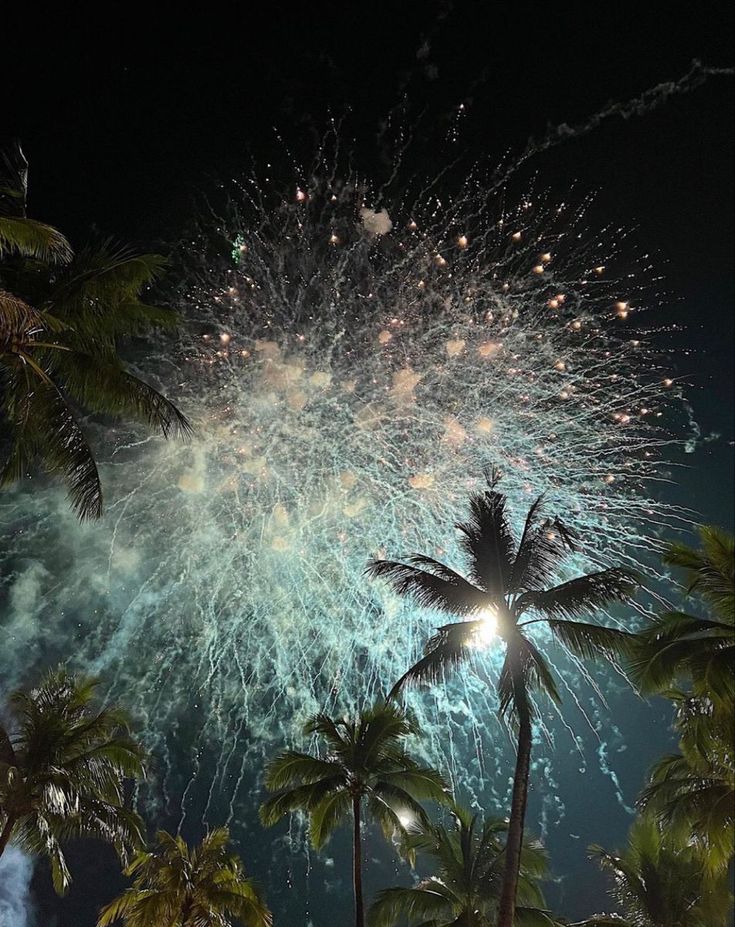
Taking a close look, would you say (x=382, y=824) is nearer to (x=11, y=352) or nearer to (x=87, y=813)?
(x=87, y=813)

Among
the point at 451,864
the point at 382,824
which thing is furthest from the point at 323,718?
the point at 451,864

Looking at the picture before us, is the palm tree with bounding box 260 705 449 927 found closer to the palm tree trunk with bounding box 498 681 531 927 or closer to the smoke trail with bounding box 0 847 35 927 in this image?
the palm tree trunk with bounding box 498 681 531 927

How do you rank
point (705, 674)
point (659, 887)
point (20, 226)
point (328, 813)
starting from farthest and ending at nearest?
point (659, 887) → point (328, 813) → point (705, 674) → point (20, 226)

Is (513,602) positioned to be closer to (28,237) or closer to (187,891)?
(28,237)

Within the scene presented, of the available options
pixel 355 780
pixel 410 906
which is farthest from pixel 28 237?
pixel 410 906

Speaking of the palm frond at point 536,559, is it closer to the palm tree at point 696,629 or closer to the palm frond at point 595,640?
the palm frond at point 595,640

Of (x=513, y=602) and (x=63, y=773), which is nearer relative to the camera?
(x=513, y=602)

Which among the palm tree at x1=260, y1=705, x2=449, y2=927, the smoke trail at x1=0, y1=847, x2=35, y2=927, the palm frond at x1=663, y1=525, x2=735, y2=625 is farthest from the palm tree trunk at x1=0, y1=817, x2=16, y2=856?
the smoke trail at x1=0, y1=847, x2=35, y2=927
